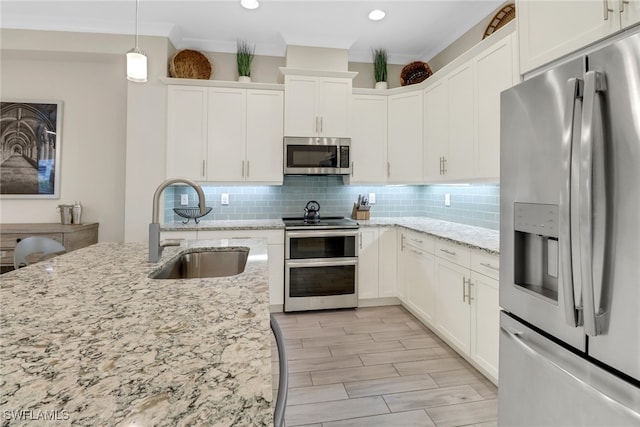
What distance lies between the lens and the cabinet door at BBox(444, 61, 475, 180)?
2680 mm

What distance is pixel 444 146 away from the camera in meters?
3.14

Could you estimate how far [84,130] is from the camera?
361 cm

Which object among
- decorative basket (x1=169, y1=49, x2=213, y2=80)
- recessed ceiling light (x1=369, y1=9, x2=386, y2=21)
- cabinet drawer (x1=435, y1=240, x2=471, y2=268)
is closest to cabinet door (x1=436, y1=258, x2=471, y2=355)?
cabinet drawer (x1=435, y1=240, x2=471, y2=268)

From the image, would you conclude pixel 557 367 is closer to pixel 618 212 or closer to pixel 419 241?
pixel 618 212

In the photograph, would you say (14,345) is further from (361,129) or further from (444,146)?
(361,129)

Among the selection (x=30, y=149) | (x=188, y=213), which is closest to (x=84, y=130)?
(x=30, y=149)

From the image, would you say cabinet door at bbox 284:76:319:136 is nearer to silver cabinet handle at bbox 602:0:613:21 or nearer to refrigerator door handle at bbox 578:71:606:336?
silver cabinet handle at bbox 602:0:613:21

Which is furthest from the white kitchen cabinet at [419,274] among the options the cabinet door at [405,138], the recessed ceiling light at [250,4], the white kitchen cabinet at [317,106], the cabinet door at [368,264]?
the recessed ceiling light at [250,4]

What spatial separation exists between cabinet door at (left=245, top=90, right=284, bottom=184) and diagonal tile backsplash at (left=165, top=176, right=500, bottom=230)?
12.6 inches

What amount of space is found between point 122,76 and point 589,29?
4134 millimetres

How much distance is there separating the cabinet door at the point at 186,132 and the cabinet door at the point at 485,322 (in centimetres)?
279

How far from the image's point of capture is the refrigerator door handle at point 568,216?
39.9 inches

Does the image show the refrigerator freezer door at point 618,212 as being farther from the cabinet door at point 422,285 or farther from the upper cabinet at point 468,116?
the cabinet door at point 422,285

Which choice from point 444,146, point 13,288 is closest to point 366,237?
point 444,146
